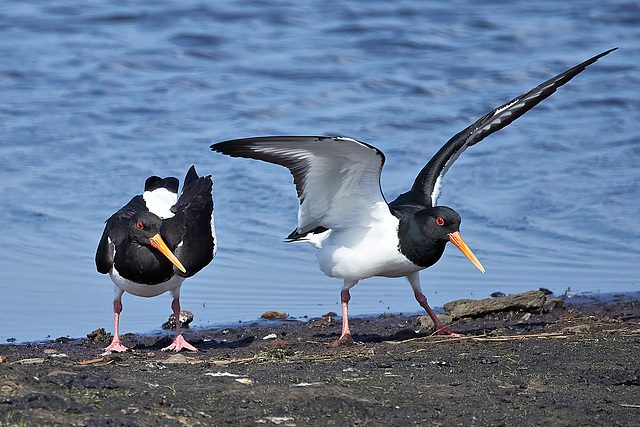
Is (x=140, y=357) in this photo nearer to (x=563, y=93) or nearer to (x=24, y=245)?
(x=24, y=245)

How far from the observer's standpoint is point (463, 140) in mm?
7984

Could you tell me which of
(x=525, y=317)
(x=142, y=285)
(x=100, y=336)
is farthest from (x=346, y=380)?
(x=525, y=317)

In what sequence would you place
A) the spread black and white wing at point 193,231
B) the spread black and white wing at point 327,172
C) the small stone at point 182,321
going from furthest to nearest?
1. the small stone at point 182,321
2. the spread black and white wing at point 193,231
3. the spread black and white wing at point 327,172

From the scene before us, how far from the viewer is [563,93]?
17062 millimetres

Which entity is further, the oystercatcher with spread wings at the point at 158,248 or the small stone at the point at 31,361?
the oystercatcher with spread wings at the point at 158,248

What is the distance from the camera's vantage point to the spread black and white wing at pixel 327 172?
6242 millimetres

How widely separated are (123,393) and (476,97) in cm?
1277

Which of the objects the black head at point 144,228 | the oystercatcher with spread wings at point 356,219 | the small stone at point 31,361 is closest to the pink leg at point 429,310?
the oystercatcher with spread wings at point 356,219

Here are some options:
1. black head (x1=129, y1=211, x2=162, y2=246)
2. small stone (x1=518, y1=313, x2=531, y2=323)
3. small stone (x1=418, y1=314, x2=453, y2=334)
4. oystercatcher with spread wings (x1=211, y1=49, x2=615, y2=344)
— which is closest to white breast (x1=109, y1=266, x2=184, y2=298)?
black head (x1=129, y1=211, x2=162, y2=246)

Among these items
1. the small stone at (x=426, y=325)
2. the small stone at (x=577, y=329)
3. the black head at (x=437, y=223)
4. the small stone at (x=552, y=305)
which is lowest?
the small stone at (x=426, y=325)

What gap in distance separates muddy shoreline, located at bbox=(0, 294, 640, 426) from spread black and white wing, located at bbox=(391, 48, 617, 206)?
129 centimetres

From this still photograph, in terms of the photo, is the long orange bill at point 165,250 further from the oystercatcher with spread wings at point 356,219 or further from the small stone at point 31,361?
the small stone at point 31,361

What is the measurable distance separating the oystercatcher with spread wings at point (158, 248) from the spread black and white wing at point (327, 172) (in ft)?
2.90

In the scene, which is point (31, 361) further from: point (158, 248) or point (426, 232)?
point (426, 232)
